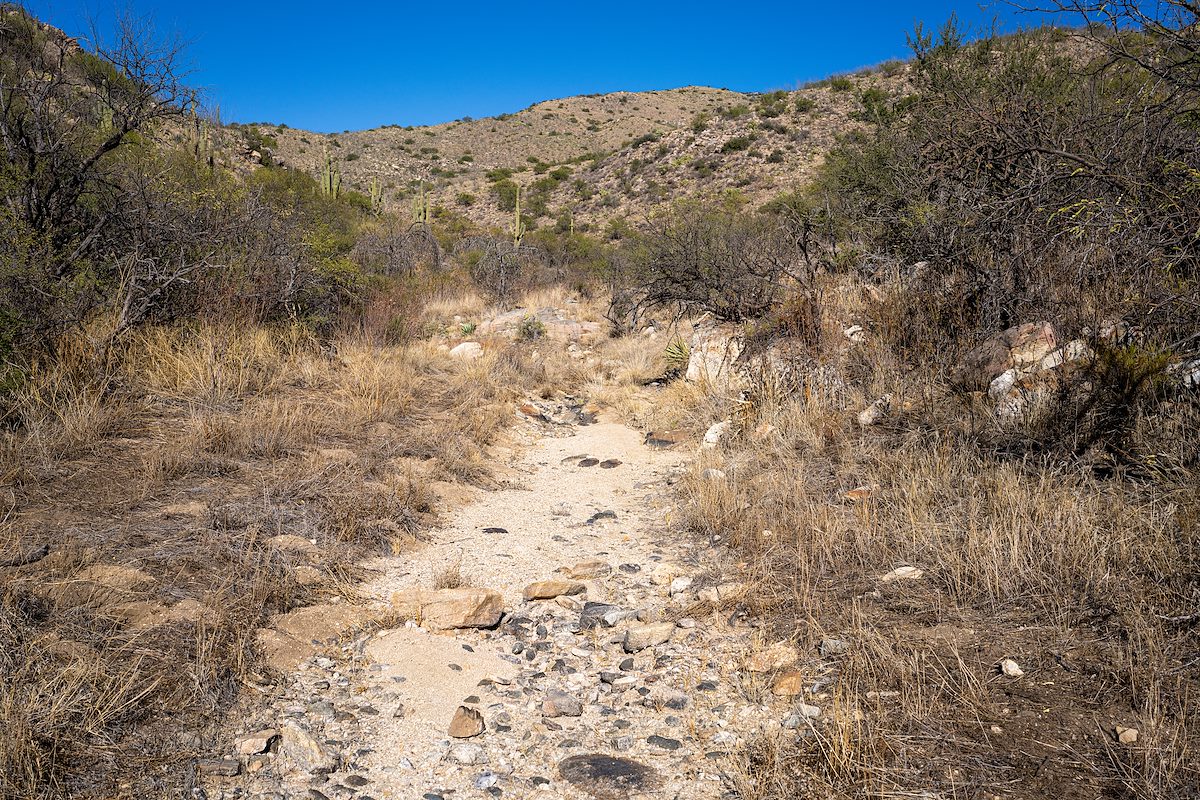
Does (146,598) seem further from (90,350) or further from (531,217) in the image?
(531,217)

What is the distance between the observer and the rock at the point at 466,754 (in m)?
2.67

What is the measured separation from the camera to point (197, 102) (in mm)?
7355

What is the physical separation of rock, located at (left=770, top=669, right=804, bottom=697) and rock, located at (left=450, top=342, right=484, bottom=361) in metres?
7.35

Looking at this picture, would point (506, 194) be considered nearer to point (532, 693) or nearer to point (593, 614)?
point (593, 614)

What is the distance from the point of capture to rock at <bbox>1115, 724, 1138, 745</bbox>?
2324mm

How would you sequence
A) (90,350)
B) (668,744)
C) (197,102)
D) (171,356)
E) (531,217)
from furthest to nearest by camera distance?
(531,217) < (197,102) < (171,356) < (90,350) < (668,744)

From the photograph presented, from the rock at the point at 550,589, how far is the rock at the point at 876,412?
A: 3004mm

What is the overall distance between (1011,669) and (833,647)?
67cm

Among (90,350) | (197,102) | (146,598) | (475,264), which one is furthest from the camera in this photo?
(475,264)

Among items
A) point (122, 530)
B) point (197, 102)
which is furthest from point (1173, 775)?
point (197, 102)

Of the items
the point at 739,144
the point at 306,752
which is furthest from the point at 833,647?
the point at 739,144

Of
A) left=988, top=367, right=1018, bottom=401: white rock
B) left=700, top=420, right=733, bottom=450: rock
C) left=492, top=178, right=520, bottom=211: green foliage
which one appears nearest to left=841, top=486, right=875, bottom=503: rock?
left=988, top=367, right=1018, bottom=401: white rock

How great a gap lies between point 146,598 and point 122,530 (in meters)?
0.77

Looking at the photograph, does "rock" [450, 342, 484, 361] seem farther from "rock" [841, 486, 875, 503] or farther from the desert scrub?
"rock" [841, 486, 875, 503]
